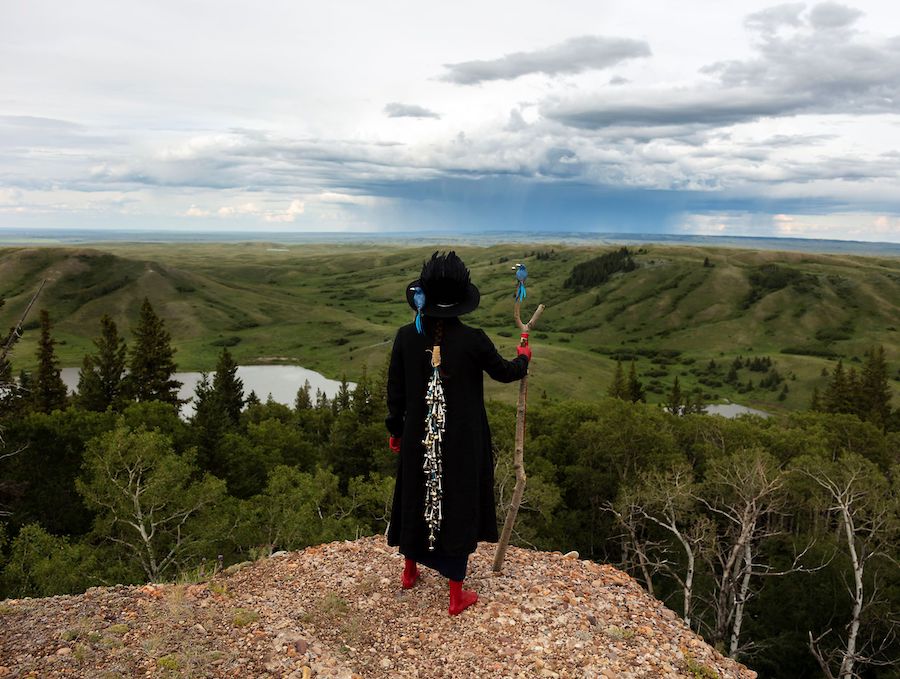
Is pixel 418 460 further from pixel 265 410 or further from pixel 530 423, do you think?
pixel 265 410

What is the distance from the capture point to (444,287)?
768cm

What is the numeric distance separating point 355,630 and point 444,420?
3.20 meters

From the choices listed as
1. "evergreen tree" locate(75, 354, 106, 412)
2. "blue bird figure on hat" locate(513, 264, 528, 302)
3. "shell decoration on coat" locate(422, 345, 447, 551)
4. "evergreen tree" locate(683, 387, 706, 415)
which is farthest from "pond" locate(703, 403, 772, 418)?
"shell decoration on coat" locate(422, 345, 447, 551)

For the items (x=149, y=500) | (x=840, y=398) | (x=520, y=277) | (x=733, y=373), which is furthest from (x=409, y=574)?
(x=733, y=373)

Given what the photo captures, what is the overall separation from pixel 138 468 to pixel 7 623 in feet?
52.0

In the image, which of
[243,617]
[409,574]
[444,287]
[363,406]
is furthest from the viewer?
[363,406]

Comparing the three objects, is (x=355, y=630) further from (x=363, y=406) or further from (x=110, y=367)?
(x=110, y=367)

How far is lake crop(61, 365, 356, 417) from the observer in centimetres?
12362

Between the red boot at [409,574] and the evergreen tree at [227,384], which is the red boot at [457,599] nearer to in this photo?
the red boot at [409,574]

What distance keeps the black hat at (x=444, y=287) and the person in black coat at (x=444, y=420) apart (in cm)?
1

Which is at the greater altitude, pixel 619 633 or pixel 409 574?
pixel 409 574

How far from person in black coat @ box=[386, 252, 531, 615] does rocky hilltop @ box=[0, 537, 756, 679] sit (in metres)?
0.84

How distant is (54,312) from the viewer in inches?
7269

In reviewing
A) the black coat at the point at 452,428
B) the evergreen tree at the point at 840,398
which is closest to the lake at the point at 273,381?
the evergreen tree at the point at 840,398
